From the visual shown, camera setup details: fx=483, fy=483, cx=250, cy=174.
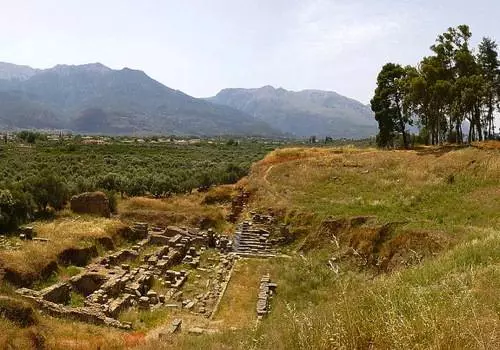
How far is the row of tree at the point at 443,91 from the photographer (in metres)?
40.4

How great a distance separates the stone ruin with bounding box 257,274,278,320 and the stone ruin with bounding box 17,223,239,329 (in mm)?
2021

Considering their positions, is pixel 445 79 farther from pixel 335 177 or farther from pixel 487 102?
pixel 335 177

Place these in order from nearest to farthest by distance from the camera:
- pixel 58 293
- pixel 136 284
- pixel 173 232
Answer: pixel 58 293
pixel 136 284
pixel 173 232

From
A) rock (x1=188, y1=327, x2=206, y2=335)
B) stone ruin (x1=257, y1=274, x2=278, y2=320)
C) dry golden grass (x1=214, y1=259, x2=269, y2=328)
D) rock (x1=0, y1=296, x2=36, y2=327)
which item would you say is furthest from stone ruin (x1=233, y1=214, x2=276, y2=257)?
rock (x1=0, y1=296, x2=36, y2=327)

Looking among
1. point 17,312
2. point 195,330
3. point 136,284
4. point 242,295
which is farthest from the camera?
point 136,284

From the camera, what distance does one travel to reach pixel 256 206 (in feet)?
122

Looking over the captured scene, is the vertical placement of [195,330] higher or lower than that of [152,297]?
higher

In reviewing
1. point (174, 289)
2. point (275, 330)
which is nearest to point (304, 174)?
point (174, 289)

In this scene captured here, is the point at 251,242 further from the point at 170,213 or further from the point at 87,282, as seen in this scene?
the point at 87,282

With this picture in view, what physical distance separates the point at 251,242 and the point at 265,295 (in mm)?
10526

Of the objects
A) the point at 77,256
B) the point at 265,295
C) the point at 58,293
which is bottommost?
the point at 265,295

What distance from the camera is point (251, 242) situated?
30.8 m

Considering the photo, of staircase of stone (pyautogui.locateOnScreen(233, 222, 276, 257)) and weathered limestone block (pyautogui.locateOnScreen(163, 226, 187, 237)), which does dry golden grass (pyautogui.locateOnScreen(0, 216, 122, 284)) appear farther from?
staircase of stone (pyautogui.locateOnScreen(233, 222, 276, 257))

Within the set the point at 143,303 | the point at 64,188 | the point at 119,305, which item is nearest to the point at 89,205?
the point at 64,188
